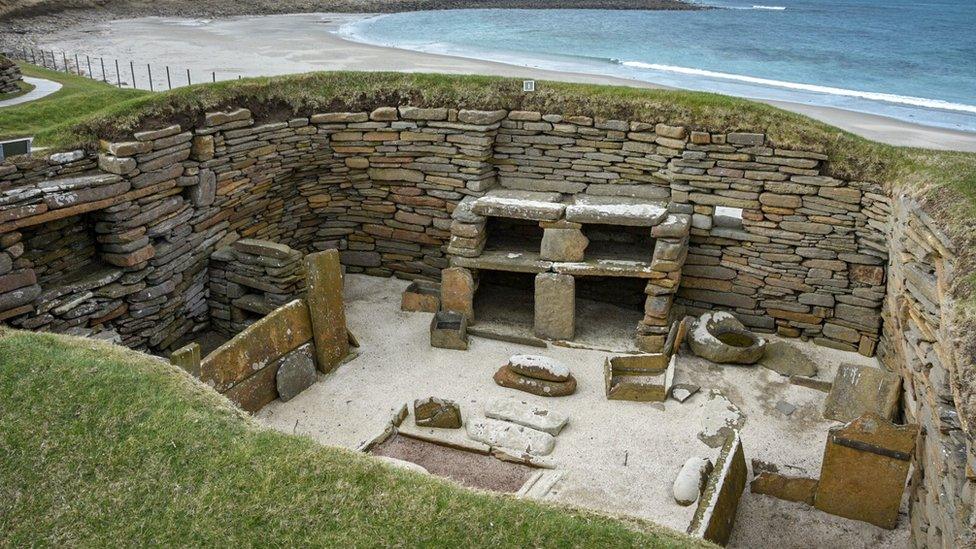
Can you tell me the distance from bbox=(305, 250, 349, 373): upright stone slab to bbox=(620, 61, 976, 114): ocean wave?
86.6ft

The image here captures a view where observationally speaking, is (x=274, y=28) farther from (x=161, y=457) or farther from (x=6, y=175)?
(x=161, y=457)

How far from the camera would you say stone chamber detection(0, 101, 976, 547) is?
29.7ft

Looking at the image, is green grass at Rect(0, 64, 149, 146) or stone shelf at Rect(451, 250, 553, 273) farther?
stone shelf at Rect(451, 250, 553, 273)

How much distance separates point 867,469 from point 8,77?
600 inches

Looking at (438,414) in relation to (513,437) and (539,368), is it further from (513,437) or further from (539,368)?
(539,368)

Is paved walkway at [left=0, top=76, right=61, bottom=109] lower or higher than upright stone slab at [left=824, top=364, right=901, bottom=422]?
higher

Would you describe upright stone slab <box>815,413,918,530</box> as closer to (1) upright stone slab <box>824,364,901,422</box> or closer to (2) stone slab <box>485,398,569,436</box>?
(1) upright stone slab <box>824,364,901,422</box>

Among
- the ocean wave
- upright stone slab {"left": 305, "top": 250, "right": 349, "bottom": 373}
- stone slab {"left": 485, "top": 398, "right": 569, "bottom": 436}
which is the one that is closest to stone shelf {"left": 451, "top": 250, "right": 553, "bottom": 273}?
upright stone slab {"left": 305, "top": 250, "right": 349, "bottom": 373}

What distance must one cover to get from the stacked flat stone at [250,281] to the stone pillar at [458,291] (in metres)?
1.94

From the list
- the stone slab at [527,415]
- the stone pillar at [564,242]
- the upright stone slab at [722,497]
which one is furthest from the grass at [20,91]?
the upright stone slab at [722,497]

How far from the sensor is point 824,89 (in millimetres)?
31797

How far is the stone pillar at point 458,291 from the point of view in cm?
1048

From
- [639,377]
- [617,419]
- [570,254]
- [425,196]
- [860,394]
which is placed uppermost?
[425,196]

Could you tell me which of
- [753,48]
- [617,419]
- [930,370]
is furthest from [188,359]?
[753,48]
